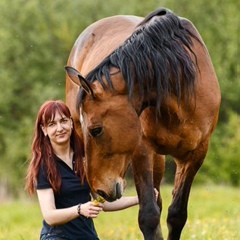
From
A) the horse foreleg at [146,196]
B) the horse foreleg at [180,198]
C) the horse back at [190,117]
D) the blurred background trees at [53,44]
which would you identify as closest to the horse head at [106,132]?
the horse back at [190,117]

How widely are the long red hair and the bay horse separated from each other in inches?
5.0

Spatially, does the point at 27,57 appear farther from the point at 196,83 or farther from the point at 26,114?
the point at 196,83

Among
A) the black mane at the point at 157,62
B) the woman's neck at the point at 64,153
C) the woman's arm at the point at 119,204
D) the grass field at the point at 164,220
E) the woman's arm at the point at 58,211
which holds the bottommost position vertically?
the grass field at the point at 164,220

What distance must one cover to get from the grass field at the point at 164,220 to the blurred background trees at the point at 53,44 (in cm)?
1729

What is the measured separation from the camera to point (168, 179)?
27859mm

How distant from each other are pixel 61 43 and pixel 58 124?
1346 inches

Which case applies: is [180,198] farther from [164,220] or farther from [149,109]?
[164,220]

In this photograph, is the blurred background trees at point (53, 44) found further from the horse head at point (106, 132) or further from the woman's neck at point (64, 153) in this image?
the horse head at point (106, 132)

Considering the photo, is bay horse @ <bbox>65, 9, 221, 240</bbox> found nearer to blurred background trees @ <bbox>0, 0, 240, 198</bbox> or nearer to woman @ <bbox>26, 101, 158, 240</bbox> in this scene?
woman @ <bbox>26, 101, 158, 240</bbox>

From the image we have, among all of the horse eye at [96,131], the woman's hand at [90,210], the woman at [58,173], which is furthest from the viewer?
the woman at [58,173]

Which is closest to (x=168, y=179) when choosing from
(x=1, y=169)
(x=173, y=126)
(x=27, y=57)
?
(x=1, y=169)

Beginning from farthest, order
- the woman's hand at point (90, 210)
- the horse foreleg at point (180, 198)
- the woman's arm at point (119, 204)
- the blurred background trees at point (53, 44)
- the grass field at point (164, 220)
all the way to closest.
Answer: the blurred background trees at point (53, 44), the grass field at point (164, 220), the horse foreleg at point (180, 198), the woman's arm at point (119, 204), the woman's hand at point (90, 210)

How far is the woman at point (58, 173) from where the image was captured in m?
5.17

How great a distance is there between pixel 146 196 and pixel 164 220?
4478 millimetres
